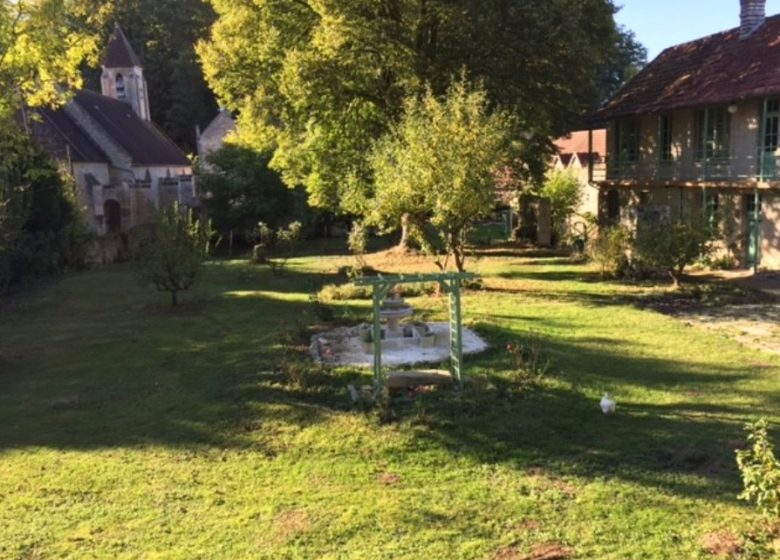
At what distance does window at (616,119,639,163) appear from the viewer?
29.9 metres

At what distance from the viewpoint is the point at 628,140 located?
30.5 meters

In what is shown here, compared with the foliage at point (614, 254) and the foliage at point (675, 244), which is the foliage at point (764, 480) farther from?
the foliage at point (614, 254)

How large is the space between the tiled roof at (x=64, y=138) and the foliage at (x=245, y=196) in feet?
24.2

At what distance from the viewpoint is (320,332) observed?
13906 millimetres

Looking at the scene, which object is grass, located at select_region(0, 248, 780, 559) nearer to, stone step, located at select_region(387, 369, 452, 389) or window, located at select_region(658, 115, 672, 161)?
stone step, located at select_region(387, 369, 452, 389)

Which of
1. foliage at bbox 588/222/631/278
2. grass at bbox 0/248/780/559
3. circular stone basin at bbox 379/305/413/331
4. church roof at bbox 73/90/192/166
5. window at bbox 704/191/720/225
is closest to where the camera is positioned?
grass at bbox 0/248/780/559

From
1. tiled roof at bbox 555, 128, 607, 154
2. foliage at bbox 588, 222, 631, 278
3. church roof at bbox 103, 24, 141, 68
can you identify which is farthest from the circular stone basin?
church roof at bbox 103, 24, 141, 68

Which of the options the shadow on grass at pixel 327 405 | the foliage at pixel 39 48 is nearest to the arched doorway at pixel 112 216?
the foliage at pixel 39 48

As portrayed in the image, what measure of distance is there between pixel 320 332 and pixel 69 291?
1328cm

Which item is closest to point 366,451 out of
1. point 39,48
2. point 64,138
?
point 39,48

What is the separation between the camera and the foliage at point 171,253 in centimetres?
1719

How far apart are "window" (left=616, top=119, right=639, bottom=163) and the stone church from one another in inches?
918

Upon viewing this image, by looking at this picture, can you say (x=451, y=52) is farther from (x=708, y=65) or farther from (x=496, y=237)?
(x=496, y=237)

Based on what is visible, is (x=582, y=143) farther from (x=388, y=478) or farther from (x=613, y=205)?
(x=388, y=478)
